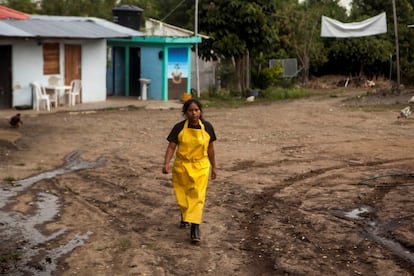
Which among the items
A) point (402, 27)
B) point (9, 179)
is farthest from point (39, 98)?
point (402, 27)

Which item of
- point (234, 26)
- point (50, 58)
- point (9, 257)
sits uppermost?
point (234, 26)

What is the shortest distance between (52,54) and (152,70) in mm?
4582

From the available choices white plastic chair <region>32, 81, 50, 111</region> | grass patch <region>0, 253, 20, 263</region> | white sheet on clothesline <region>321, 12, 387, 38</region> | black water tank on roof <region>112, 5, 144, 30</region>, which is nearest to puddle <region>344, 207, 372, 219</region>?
grass patch <region>0, 253, 20, 263</region>

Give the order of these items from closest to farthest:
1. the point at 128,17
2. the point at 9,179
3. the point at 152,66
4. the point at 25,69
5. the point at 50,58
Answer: the point at 9,179 → the point at 25,69 → the point at 50,58 → the point at 152,66 → the point at 128,17

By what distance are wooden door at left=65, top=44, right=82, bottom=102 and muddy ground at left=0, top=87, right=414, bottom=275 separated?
242 inches

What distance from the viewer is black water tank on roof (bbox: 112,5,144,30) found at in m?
28.6

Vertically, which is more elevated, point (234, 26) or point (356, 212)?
point (234, 26)

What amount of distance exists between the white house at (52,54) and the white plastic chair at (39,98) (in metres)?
0.23

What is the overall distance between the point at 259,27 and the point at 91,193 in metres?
18.8

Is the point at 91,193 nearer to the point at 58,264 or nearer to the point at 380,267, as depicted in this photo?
the point at 58,264

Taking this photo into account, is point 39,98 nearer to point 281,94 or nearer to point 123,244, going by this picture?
point 281,94

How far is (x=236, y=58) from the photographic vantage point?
30.1 meters

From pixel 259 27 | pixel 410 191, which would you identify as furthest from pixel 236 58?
pixel 410 191

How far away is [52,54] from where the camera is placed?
23688 millimetres
